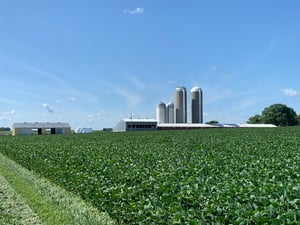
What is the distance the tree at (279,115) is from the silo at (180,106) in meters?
33.2

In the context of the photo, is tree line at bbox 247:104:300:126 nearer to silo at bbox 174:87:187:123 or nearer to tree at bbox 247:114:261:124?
tree at bbox 247:114:261:124

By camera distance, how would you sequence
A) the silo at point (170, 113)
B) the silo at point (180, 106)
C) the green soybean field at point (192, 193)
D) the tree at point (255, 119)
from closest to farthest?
the green soybean field at point (192, 193), the silo at point (180, 106), the silo at point (170, 113), the tree at point (255, 119)

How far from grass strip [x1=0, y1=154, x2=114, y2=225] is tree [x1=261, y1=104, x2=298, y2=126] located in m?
106

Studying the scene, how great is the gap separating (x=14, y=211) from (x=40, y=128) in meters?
79.1

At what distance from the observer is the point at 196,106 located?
9244 centimetres

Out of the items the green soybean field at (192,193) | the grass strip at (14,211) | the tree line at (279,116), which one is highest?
the tree line at (279,116)

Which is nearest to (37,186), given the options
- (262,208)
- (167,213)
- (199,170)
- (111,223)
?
(111,223)

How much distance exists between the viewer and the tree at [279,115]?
4272 inches

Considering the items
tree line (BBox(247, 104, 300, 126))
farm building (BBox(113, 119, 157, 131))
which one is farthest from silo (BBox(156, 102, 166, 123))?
tree line (BBox(247, 104, 300, 126))

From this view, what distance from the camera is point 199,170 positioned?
7.03 metres

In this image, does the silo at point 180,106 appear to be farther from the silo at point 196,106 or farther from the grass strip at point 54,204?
the grass strip at point 54,204

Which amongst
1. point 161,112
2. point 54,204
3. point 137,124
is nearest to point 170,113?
point 161,112

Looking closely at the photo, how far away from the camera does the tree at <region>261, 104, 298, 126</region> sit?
A: 108 meters

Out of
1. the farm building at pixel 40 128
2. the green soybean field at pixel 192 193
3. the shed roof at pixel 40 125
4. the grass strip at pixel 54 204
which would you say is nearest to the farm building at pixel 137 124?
the farm building at pixel 40 128
